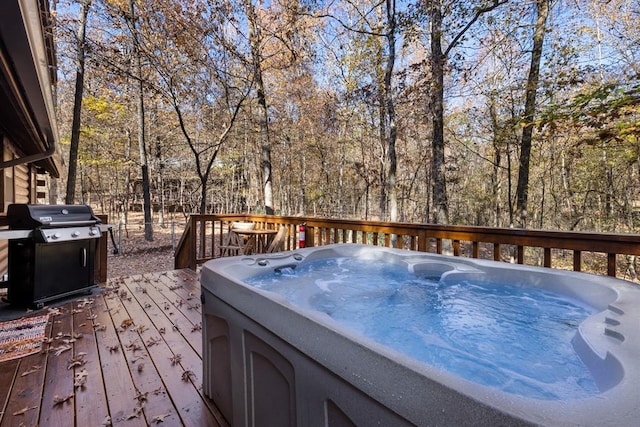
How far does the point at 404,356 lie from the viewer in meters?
0.78

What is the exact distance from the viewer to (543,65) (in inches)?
218

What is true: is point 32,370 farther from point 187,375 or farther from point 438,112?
point 438,112

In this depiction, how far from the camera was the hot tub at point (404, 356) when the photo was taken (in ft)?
2.09

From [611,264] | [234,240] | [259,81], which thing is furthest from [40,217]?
[259,81]

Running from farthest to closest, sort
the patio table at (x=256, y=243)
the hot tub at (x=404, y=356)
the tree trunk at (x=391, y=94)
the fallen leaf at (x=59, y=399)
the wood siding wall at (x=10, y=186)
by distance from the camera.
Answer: the tree trunk at (x=391, y=94), the patio table at (x=256, y=243), the wood siding wall at (x=10, y=186), the fallen leaf at (x=59, y=399), the hot tub at (x=404, y=356)

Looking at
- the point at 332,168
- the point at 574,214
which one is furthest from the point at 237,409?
the point at 332,168

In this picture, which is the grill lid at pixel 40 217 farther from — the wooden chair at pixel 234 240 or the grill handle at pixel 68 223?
the wooden chair at pixel 234 240

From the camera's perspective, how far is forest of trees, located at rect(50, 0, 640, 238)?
5.41 meters

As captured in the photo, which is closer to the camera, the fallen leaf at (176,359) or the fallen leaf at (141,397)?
the fallen leaf at (141,397)

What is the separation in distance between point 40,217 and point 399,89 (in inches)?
251

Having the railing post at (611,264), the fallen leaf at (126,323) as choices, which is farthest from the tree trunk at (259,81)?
the railing post at (611,264)

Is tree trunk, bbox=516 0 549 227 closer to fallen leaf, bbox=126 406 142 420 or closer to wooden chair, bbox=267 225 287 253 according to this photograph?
wooden chair, bbox=267 225 287 253

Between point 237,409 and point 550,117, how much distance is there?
13.2 ft

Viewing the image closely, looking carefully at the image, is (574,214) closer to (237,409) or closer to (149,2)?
(237,409)
